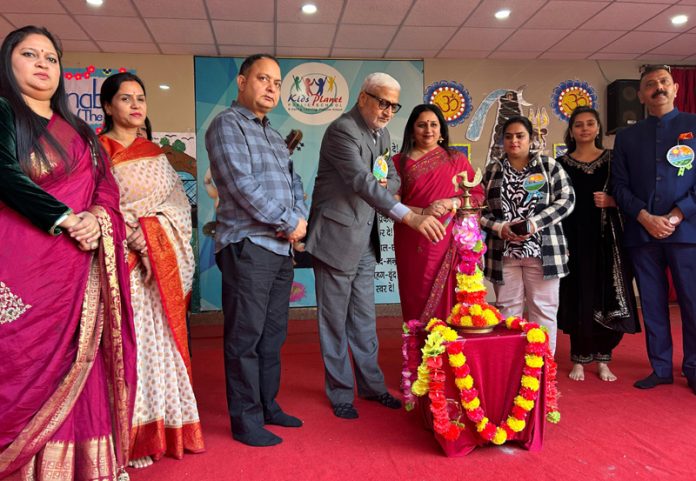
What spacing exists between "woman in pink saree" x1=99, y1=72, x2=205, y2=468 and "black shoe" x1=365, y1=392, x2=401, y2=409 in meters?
0.94

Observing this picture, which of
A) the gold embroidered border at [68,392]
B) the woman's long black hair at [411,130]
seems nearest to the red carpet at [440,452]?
the gold embroidered border at [68,392]

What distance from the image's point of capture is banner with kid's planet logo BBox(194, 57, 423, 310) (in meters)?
5.25

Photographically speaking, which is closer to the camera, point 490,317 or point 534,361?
point 534,361

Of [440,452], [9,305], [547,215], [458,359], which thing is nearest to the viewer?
[9,305]

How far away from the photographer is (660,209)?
9.27 feet

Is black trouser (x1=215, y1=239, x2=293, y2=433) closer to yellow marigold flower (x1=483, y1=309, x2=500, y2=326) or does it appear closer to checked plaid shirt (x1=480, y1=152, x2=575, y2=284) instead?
yellow marigold flower (x1=483, y1=309, x2=500, y2=326)

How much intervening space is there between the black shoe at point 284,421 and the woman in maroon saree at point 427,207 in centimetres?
81

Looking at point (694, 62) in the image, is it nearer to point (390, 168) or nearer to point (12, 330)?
point (390, 168)

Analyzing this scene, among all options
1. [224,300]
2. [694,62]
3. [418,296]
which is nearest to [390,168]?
[418,296]

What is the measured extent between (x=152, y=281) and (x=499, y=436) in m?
1.48

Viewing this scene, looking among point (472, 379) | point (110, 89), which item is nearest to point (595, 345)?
point (472, 379)

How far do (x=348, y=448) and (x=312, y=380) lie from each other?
1031mm

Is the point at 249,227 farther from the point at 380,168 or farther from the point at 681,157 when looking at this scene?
the point at 681,157

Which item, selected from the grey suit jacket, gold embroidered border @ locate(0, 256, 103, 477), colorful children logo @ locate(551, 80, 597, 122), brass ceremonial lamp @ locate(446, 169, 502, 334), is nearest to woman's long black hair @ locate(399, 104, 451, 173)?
the grey suit jacket
